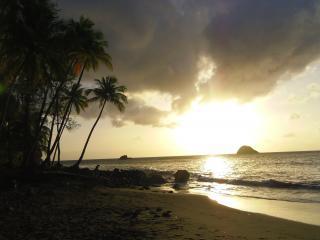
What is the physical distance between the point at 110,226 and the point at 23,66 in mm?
14637

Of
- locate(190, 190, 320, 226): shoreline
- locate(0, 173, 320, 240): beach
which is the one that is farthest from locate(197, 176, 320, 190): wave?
locate(0, 173, 320, 240): beach

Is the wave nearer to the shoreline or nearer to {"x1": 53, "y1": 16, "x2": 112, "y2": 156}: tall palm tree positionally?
the shoreline

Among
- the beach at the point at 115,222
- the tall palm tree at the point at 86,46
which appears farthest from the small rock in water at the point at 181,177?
the beach at the point at 115,222

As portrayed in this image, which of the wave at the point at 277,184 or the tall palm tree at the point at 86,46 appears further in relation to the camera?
the wave at the point at 277,184

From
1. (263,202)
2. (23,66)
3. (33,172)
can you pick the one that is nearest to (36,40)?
(23,66)

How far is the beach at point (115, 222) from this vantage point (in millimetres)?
10469

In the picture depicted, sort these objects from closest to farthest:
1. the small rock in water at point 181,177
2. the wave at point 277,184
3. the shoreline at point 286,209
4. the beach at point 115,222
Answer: the beach at point 115,222 < the shoreline at point 286,209 < the wave at point 277,184 < the small rock in water at point 181,177

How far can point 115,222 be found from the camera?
12.0 metres

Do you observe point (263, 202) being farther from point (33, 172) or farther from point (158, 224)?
point (33, 172)

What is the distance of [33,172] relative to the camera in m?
22.2

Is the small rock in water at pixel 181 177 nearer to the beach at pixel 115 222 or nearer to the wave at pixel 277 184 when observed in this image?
the wave at pixel 277 184

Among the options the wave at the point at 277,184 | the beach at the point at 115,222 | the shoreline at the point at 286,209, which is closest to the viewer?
the beach at the point at 115,222

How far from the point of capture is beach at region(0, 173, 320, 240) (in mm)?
10469

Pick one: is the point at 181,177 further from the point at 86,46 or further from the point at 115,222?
the point at 115,222
